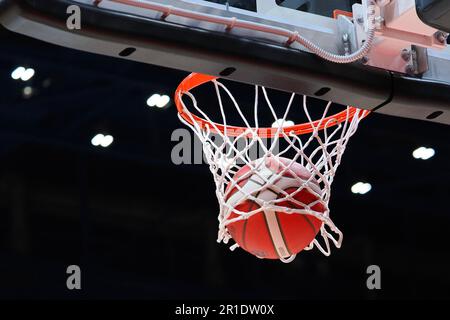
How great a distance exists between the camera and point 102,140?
21.8ft

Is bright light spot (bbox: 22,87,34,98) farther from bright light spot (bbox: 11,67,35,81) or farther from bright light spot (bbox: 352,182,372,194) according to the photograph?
bright light spot (bbox: 352,182,372,194)

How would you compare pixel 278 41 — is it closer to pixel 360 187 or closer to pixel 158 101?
pixel 158 101

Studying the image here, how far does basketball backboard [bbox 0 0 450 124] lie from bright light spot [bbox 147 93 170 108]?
3.88 meters

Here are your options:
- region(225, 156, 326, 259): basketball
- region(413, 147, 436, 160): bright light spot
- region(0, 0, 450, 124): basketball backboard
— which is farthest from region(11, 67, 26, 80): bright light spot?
region(0, 0, 450, 124): basketball backboard

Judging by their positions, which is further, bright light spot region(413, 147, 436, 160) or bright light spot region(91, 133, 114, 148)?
bright light spot region(413, 147, 436, 160)

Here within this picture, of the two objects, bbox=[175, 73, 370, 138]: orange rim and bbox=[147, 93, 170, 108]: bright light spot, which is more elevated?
bbox=[147, 93, 170, 108]: bright light spot

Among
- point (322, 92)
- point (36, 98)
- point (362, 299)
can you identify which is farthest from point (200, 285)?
point (322, 92)

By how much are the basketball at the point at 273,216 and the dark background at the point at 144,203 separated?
3355 millimetres

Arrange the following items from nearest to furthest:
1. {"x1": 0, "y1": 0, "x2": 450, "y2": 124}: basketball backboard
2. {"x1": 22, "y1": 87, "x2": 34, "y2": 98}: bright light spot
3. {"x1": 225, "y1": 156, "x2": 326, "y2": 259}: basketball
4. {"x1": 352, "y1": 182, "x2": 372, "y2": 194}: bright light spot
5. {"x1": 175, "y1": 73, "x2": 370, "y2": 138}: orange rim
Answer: {"x1": 0, "y1": 0, "x2": 450, "y2": 124}: basketball backboard < {"x1": 225, "y1": 156, "x2": 326, "y2": 259}: basketball < {"x1": 175, "y1": 73, "x2": 370, "y2": 138}: orange rim < {"x1": 22, "y1": 87, "x2": 34, "y2": 98}: bright light spot < {"x1": 352, "y1": 182, "x2": 372, "y2": 194}: bright light spot

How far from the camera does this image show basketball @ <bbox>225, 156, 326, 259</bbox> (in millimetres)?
2676

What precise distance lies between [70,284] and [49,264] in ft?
0.70

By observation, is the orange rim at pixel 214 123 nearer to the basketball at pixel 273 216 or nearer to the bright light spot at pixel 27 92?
the basketball at pixel 273 216
